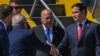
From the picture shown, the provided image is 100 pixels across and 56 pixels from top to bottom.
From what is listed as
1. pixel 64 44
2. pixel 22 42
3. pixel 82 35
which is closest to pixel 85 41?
pixel 82 35

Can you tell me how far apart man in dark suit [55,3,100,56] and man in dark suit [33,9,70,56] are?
0.29 meters

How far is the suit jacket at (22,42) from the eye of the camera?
745cm

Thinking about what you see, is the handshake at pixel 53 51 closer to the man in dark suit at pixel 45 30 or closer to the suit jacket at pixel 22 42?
the man in dark suit at pixel 45 30

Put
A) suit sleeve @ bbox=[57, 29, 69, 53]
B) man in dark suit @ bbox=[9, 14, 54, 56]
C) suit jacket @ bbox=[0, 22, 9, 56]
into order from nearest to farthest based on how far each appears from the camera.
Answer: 1. suit jacket @ bbox=[0, 22, 9, 56]
2. man in dark suit @ bbox=[9, 14, 54, 56]
3. suit sleeve @ bbox=[57, 29, 69, 53]

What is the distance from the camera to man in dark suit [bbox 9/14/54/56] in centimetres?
744

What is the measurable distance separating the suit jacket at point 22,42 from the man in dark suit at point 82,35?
2.37ft

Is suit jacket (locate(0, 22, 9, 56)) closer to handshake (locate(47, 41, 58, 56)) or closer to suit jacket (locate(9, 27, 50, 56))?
suit jacket (locate(9, 27, 50, 56))

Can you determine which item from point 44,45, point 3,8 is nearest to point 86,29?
point 44,45

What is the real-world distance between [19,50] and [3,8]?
0.68 metres

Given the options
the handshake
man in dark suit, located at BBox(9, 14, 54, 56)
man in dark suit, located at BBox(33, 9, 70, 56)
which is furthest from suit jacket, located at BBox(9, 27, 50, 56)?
man in dark suit, located at BBox(33, 9, 70, 56)

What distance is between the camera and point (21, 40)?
24.5 ft

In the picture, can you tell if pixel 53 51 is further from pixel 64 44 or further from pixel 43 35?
pixel 43 35

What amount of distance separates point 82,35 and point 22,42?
107cm

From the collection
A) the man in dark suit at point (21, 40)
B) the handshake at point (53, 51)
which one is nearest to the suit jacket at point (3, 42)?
the man in dark suit at point (21, 40)
